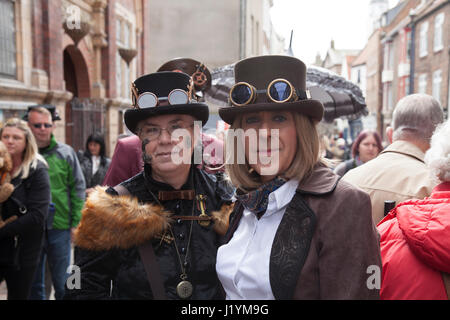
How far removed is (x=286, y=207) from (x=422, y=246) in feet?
1.76

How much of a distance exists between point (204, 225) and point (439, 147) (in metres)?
1.17

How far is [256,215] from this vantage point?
1767 mm

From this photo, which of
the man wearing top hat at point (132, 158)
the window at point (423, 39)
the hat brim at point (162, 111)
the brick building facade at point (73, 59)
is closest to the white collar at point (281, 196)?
the hat brim at point (162, 111)

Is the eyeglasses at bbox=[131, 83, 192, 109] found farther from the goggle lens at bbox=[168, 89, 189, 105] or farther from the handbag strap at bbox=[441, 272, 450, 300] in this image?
the handbag strap at bbox=[441, 272, 450, 300]

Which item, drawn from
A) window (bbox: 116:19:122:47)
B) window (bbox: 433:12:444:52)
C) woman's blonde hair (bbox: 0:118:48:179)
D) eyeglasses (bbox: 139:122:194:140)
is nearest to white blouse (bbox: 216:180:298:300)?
eyeglasses (bbox: 139:122:194:140)

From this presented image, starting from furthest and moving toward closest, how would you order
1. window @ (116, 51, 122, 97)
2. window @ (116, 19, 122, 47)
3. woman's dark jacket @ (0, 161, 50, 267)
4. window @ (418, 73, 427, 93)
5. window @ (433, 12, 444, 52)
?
window @ (418, 73, 427, 93), window @ (433, 12, 444, 52), window @ (116, 51, 122, 97), window @ (116, 19, 122, 47), woman's dark jacket @ (0, 161, 50, 267)

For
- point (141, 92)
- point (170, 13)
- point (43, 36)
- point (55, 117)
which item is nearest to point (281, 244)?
point (141, 92)

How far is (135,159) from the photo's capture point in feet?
10.3

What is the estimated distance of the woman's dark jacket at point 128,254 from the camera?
1.86 meters

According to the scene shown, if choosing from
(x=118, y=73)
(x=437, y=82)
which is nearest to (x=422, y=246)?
(x=118, y=73)

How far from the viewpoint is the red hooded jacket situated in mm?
1492

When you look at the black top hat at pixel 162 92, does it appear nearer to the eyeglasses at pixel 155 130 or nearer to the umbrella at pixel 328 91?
the eyeglasses at pixel 155 130

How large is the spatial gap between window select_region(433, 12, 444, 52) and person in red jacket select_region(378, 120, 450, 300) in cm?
2332
